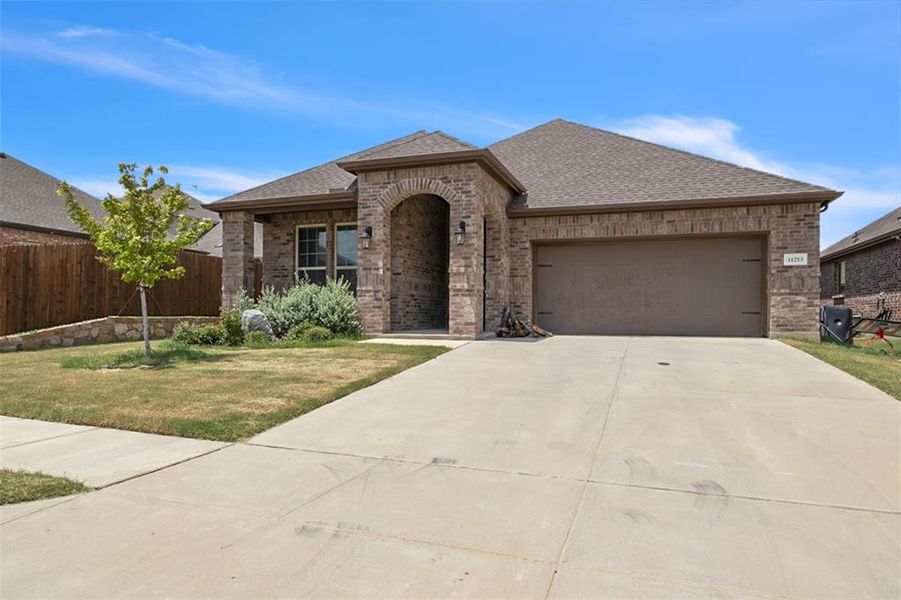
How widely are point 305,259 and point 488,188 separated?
20.3 feet

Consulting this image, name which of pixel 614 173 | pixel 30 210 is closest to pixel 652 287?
pixel 614 173

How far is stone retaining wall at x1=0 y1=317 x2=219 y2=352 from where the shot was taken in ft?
40.7

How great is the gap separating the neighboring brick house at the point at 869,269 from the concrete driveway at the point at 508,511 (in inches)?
706

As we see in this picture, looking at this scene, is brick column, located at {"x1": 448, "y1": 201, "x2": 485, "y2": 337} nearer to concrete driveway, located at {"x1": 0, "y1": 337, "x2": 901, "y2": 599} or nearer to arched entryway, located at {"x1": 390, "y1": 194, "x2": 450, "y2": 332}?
Answer: arched entryway, located at {"x1": 390, "y1": 194, "x2": 450, "y2": 332}

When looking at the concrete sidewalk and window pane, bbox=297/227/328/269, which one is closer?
the concrete sidewalk

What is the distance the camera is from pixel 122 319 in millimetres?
14133

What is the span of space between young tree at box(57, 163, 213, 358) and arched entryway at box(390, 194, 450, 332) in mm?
5459

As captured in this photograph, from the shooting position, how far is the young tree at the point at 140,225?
9.60 metres

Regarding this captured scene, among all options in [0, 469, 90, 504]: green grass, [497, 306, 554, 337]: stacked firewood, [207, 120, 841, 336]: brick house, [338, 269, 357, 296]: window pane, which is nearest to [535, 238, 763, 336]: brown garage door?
[207, 120, 841, 336]: brick house

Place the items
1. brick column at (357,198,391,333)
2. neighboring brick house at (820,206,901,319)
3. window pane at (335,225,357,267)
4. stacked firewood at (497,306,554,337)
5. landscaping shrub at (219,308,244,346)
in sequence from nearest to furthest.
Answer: landscaping shrub at (219,308,244,346), brick column at (357,198,391,333), stacked firewood at (497,306,554,337), window pane at (335,225,357,267), neighboring brick house at (820,206,901,319)

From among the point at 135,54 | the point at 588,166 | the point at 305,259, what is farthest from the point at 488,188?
the point at 135,54

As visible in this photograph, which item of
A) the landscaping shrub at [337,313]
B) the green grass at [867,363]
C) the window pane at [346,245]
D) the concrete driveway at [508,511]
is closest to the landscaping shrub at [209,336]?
the landscaping shrub at [337,313]

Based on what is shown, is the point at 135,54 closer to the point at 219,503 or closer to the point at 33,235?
the point at 219,503

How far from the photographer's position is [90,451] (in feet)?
15.5
